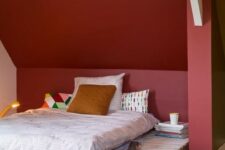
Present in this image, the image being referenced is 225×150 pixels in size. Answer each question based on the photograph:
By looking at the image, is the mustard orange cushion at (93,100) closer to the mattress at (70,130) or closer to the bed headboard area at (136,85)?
the mattress at (70,130)

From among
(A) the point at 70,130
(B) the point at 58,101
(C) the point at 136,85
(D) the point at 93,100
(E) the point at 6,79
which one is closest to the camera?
(A) the point at 70,130

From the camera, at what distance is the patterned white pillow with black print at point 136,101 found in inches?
164

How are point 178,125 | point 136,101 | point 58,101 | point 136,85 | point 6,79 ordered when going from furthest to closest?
point 6,79, point 58,101, point 136,85, point 136,101, point 178,125

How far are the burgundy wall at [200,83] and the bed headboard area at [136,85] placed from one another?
0.69 meters

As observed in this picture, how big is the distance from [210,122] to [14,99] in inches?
113

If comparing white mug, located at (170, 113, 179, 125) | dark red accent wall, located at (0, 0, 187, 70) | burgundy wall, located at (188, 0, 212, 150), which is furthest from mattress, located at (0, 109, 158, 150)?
dark red accent wall, located at (0, 0, 187, 70)

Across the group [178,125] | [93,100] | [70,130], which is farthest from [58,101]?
[178,125]

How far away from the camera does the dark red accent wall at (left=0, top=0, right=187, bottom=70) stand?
3709 millimetres

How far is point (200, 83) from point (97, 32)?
4.37 feet

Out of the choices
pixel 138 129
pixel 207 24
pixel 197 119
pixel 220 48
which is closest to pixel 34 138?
pixel 138 129

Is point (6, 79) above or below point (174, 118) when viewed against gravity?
above

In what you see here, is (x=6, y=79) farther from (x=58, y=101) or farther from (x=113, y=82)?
(x=113, y=82)

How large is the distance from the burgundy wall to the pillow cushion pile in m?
1.64

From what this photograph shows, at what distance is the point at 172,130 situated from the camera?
3.90 m
